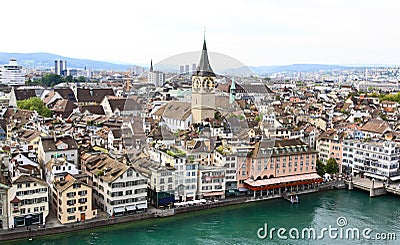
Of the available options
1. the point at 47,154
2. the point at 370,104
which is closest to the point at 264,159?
the point at 47,154

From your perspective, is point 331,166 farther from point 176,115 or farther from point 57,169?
point 57,169

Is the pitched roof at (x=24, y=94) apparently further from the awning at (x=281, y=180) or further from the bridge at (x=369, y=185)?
the bridge at (x=369, y=185)

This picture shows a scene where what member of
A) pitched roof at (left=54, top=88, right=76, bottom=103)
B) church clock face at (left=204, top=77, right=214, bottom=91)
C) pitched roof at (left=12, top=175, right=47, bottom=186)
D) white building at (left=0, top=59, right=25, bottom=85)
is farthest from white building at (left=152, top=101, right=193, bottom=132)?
white building at (left=0, top=59, right=25, bottom=85)

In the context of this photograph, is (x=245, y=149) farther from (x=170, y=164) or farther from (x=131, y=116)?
(x=131, y=116)

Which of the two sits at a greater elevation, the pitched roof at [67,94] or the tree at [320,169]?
the pitched roof at [67,94]

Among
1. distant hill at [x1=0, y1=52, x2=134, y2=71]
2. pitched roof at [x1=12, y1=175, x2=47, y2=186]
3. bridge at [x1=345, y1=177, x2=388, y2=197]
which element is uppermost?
distant hill at [x1=0, y1=52, x2=134, y2=71]

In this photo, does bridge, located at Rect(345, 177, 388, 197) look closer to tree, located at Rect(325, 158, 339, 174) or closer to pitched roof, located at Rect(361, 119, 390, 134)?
tree, located at Rect(325, 158, 339, 174)

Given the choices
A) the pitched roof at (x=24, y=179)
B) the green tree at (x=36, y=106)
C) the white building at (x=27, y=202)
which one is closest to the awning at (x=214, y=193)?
the white building at (x=27, y=202)
